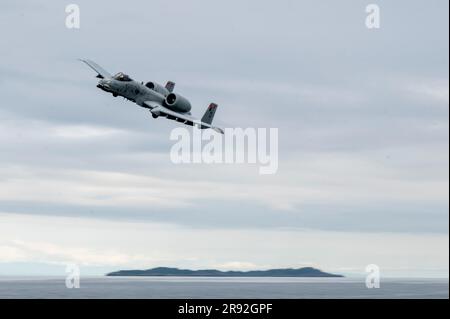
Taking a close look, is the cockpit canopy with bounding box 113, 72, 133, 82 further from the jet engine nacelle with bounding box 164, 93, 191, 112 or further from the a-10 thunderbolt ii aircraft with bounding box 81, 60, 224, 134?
the jet engine nacelle with bounding box 164, 93, 191, 112

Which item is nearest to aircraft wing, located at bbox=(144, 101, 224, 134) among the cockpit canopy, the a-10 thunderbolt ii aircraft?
Result: the a-10 thunderbolt ii aircraft

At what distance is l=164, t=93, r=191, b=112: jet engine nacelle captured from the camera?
123m

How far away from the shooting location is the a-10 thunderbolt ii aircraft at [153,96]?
116 meters

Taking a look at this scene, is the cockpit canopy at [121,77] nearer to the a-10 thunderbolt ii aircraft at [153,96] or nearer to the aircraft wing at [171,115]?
the a-10 thunderbolt ii aircraft at [153,96]

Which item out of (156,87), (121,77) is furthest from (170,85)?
(121,77)

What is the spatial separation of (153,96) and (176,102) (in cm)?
434

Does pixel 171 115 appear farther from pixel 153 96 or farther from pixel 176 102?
pixel 153 96

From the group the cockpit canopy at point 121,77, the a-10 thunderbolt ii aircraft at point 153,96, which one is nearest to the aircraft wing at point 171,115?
the a-10 thunderbolt ii aircraft at point 153,96

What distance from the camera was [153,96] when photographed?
401 feet

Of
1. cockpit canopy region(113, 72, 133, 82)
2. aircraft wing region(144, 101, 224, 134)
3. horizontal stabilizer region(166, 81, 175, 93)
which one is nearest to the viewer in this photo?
cockpit canopy region(113, 72, 133, 82)
